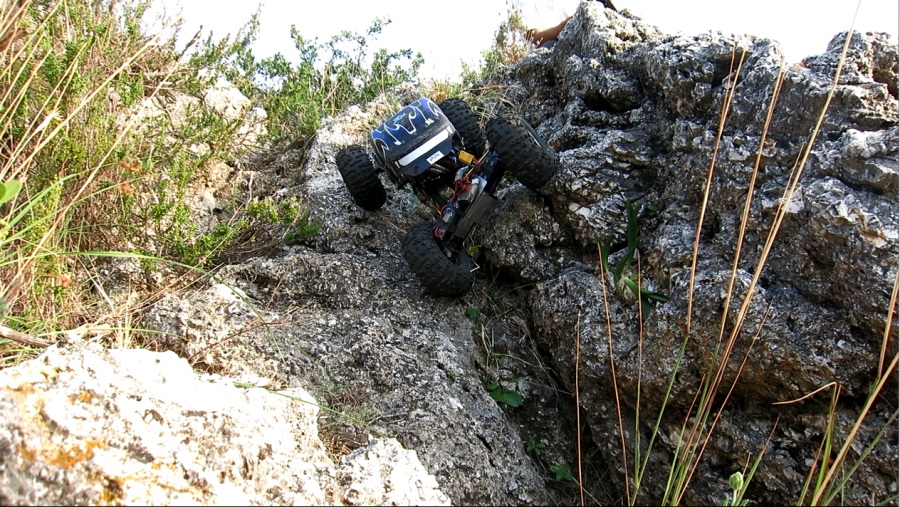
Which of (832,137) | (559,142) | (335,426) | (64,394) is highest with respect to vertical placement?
(832,137)

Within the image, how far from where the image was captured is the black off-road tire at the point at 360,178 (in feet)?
11.1

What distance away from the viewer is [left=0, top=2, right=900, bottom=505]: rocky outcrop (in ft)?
5.60

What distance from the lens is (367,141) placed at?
14.0ft

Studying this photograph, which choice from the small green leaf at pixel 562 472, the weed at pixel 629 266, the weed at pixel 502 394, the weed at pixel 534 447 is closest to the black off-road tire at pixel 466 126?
the weed at pixel 629 266

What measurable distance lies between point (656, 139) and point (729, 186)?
0.66m

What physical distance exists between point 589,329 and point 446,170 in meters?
1.05

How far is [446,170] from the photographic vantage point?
10.5ft

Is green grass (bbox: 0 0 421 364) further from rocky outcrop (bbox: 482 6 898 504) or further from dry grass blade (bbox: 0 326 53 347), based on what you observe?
rocky outcrop (bbox: 482 6 898 504)

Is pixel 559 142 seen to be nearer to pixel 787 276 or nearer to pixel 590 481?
pixel 787 276

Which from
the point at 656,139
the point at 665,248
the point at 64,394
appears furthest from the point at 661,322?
the point at 64,394

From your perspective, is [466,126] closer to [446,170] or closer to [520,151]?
[446,170]

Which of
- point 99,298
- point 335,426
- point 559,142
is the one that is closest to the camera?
point 335,426

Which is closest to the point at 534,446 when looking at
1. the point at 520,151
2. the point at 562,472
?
the point at 562,472

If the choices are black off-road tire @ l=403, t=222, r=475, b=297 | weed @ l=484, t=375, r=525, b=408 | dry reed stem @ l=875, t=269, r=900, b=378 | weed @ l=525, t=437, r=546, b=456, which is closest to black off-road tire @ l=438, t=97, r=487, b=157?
black off-road tire @ l=403, t=222, r=475, b=297
